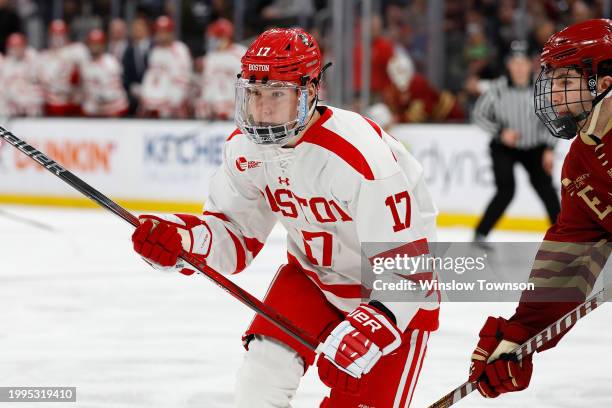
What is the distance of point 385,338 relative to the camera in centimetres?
220

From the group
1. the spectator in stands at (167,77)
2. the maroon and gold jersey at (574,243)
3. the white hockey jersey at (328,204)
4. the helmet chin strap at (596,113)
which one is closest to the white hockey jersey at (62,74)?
the spectator in stands at (167,77)

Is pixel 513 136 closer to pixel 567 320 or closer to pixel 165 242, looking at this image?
pixel 567 320

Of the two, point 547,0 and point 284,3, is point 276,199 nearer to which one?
point 547,0

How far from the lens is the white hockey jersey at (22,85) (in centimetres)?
1016

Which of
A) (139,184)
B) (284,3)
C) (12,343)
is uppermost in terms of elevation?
(284,3)

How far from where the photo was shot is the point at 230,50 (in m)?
8.98

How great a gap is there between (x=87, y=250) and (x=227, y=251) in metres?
4.06

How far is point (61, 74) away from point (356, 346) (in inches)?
334

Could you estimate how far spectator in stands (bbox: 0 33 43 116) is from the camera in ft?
33.4

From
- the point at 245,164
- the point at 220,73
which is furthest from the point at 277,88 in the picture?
the point at 220,73

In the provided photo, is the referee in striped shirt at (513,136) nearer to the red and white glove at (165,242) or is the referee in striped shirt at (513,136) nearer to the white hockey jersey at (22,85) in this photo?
the red and white glove at (165,242)

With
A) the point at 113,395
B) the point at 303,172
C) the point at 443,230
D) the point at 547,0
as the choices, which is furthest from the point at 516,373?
the point at 547,0

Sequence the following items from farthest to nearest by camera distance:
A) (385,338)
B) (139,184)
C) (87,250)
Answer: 1. (139,184)
2. (87,250)
3. (385,338)

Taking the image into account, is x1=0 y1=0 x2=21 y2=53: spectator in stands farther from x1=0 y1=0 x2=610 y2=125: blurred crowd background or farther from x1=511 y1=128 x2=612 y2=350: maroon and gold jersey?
x1=511 y1=128 x2=612 y2=350: maroon and gold jersey
